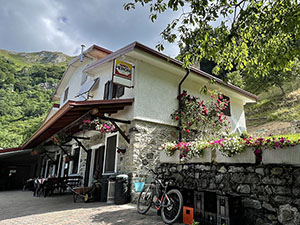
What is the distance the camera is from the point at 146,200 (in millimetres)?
4988

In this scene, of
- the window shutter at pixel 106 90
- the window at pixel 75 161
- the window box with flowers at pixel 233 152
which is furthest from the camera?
the window at pixel 75 161

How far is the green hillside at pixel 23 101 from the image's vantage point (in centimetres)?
3163

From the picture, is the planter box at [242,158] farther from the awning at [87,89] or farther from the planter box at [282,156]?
the awning at [87,89]

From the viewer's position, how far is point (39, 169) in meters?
17.0

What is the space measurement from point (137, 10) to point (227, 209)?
161 inches

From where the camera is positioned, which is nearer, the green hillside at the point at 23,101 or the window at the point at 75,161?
the window at the point at 75,161

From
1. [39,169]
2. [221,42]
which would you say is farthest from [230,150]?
[39,169]

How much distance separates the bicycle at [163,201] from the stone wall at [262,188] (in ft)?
2.53

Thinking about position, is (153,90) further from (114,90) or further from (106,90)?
(106,90)

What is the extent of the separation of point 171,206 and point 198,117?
4598 mm

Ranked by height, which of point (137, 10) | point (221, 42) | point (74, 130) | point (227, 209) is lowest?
point (227, 209)

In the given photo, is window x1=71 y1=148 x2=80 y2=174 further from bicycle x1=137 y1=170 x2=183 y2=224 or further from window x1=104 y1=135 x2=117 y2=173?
bicycle x1=137 y1=170 x2=183 y2=224

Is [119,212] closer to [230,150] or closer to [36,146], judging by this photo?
[230,150]

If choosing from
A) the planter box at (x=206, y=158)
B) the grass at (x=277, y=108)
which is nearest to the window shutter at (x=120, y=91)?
the planter box at (x=206, y=158)
